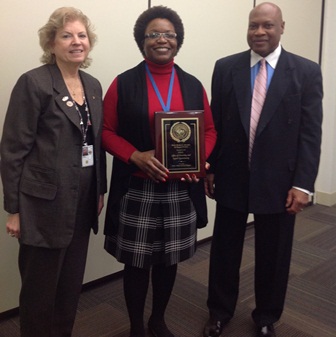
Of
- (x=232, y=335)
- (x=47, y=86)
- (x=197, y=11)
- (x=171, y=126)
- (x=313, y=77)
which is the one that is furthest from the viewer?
(x=197, y=11)

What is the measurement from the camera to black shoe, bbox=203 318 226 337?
1.96 m

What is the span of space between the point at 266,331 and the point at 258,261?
35cm

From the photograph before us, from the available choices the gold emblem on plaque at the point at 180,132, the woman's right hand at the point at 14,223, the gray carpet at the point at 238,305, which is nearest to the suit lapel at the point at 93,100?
the gold emblem on plaque at the point at 180,132

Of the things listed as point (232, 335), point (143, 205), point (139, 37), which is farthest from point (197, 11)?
point (232, 335)

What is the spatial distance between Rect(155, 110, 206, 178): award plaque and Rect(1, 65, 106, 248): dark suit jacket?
0.31 meters

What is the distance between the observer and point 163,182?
5.39 feet

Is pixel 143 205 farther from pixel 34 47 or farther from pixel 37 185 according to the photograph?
pixel 34 47

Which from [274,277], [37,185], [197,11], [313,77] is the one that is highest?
[197,11]

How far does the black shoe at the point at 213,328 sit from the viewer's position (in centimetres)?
196

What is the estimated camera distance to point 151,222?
1.64 meters

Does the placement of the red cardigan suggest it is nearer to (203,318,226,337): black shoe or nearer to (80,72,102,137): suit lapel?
(80,72,102,137): suit lapel

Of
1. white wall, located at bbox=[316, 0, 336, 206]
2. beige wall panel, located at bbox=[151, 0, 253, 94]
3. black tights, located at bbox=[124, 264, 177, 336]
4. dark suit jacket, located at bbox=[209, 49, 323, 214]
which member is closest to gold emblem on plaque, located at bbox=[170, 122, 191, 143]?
dark suit jacket, located at bbox=[209, 49, 323, 214]

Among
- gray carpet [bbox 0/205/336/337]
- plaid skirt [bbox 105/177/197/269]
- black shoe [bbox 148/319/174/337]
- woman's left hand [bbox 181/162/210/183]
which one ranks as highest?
woman's left hand [bbox 181/162/210/183]

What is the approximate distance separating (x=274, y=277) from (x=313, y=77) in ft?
3.00
